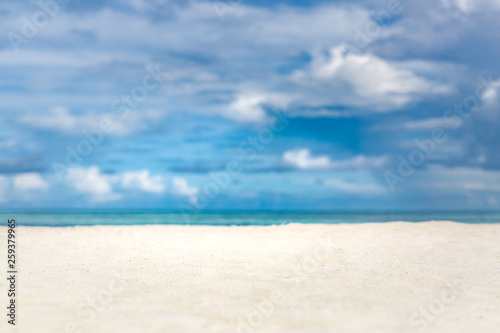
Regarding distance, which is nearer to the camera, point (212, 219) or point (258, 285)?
point (258, 285)

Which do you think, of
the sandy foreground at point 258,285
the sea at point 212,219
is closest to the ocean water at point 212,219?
the sea at point 212,219

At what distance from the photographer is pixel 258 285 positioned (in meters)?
6.64

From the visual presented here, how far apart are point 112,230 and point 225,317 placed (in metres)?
11.7

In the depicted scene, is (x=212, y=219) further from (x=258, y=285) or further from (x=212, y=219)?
(x=258, y=285)

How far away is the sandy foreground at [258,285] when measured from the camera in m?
4.88

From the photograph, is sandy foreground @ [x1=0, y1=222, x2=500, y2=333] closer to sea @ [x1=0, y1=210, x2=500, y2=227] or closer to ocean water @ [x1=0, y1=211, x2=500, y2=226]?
sea @ [x1=0, y1=210, x2=500, y2=227]

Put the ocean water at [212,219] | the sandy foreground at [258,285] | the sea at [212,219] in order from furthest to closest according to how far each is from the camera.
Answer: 1. the ocean water at [212,219]
2. the sea at [212,219]
3. the sandy foreground at [258,285]

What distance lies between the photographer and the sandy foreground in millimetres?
4883

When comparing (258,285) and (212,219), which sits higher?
(212,219)

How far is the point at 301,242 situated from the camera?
12227 mm

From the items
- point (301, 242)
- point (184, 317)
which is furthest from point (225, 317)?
point (301, 242)

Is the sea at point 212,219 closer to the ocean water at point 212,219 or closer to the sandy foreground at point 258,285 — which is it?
the ocean water at point 212,219

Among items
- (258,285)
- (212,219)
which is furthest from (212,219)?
(258,285)

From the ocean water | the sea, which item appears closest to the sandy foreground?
the sea
